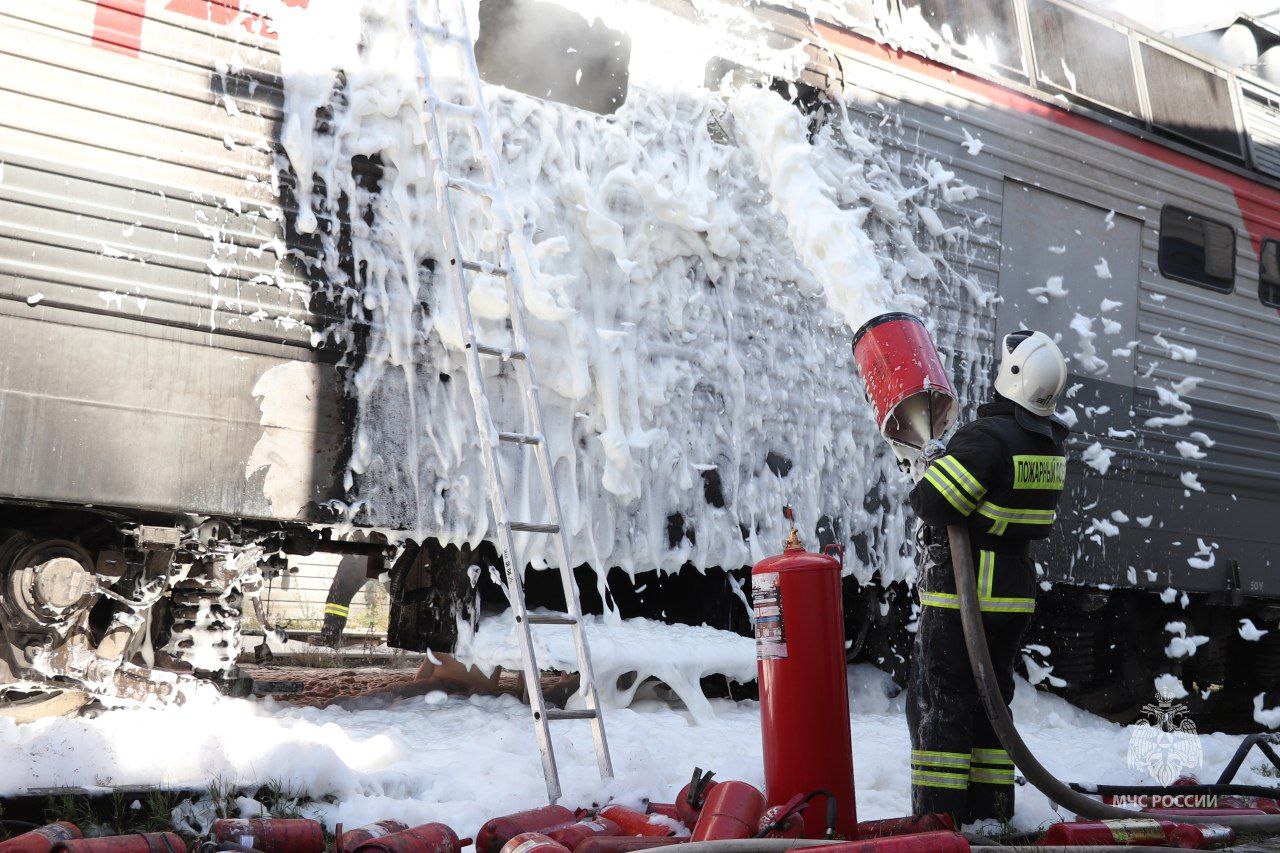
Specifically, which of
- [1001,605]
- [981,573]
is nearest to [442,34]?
[981,573]

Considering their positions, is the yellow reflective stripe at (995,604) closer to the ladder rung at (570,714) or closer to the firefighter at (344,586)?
the ladder rung at (570,714)

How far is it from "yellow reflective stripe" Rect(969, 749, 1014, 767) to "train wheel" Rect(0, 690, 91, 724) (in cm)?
300

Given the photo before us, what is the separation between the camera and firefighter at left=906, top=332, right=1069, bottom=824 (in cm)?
348

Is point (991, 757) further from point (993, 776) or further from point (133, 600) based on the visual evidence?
point (133, 600)

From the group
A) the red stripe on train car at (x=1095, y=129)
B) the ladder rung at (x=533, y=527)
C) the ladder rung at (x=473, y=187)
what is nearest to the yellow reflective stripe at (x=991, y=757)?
the ladder rung at (x=533, y=527)

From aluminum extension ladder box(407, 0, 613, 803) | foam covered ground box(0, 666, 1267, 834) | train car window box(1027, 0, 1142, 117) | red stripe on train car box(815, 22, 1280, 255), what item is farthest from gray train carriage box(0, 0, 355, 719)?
train car window box(1027, 0, 1142, 117)

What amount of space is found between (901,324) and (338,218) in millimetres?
2126

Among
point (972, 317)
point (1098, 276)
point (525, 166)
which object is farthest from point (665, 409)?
point (1098, 276)

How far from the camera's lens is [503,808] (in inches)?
130

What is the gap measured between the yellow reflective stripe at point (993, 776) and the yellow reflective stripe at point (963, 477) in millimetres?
875

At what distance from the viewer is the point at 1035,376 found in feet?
12.1

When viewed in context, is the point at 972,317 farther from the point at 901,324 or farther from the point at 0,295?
the point at 0,295

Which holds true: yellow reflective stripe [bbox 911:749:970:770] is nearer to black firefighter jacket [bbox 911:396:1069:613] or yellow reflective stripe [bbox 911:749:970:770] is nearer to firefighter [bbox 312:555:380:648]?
black firefighter jacket [bbox 911:396:1069:613]

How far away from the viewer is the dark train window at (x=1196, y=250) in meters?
7.11
